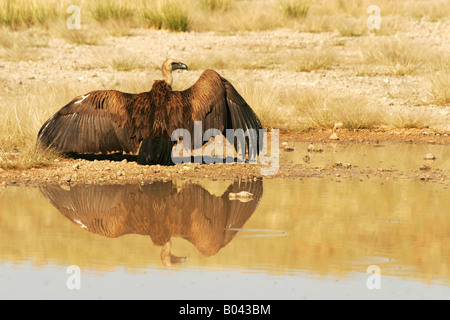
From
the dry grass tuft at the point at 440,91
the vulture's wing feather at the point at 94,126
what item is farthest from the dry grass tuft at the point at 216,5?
the vulture's wing feather at the point at 94,126

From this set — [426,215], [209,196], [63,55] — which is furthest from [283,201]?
[63,55]

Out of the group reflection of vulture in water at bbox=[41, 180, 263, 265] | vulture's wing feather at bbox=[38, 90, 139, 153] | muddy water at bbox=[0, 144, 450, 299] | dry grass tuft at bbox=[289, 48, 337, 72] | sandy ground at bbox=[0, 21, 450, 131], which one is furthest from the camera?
dry grass tuft at bbox=[289, 48, 337, 72]

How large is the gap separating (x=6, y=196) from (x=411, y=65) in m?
10.8

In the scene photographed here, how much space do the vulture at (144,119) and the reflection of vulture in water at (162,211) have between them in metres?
0.85

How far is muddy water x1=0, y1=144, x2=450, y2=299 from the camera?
5.25 metres

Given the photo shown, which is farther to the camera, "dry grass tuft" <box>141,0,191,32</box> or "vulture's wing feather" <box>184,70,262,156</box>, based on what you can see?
"dry grass tuft" <box>141,0,191,32</box>

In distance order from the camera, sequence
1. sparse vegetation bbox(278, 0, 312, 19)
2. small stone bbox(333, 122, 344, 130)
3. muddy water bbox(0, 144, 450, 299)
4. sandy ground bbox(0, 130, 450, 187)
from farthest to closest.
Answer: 1. sparse vegetation bbox(278, 0, 312, 19)
2. small stone bbox(333, 122, 344, 130)
3. sandy ground bbox(0, 130, 450, 187)
4. muddy water bbox(0, 144, 450, 299)

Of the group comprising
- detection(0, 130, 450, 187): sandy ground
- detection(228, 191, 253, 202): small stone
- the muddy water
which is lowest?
the muddy water

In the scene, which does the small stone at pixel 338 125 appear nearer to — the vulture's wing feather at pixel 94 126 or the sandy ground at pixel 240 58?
the sandy ground at pixel 240 58

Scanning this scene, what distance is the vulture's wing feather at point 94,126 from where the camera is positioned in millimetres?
9523

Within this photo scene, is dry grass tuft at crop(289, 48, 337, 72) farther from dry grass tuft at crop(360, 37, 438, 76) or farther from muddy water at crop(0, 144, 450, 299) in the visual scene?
muddy water at crop(0, 144, 450, 299)

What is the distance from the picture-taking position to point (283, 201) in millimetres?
7914

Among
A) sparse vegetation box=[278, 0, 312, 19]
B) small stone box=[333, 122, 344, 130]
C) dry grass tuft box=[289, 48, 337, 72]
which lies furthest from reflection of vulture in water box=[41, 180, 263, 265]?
sparse vegetation box=[278, 0, 312, 19]

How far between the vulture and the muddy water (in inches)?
32.5
